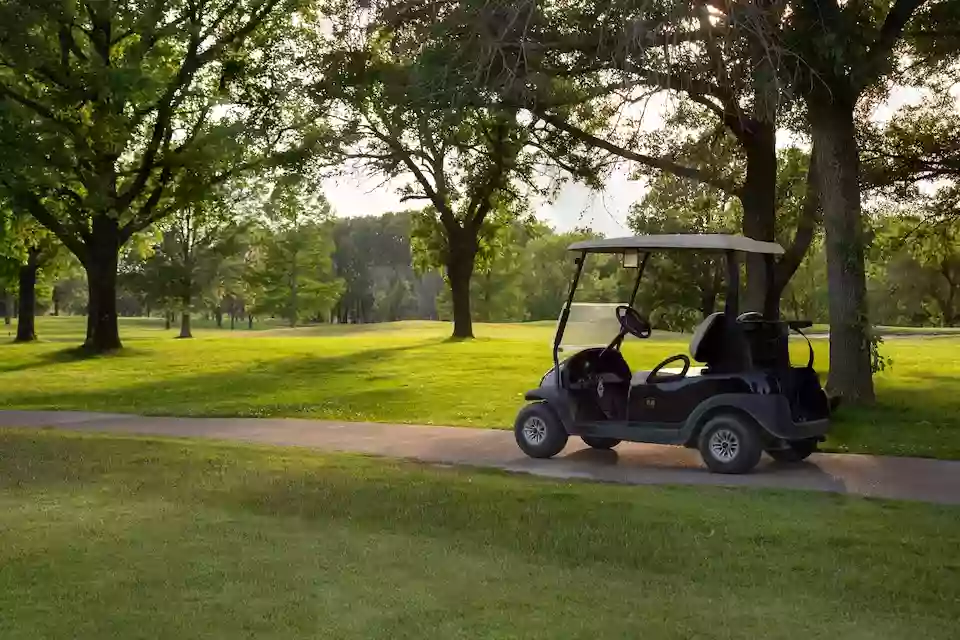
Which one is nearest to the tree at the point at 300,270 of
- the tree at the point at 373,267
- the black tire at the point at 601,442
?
the tree at the point at 373,267

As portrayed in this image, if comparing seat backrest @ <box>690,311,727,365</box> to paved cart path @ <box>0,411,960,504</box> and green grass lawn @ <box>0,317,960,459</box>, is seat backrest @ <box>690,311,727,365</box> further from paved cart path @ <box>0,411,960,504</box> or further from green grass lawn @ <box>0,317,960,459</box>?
green grass lawn @ <box>0,317,960,459</box>

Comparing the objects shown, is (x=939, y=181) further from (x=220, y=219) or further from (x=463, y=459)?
(x=220, y=219)

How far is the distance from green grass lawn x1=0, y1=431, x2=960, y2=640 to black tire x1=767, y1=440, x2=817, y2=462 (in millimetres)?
1897

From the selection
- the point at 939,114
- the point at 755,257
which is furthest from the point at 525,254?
the point at 755,257

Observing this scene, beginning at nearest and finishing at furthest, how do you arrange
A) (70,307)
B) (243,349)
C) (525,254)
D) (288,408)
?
(288,408) → (243,349) → (525,254) → (70,307)

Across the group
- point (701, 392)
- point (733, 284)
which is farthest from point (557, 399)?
point (733, 284)

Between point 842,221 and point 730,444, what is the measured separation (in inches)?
203

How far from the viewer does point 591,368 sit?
9422 mm

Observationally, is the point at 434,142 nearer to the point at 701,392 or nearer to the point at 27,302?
the point at 701,392

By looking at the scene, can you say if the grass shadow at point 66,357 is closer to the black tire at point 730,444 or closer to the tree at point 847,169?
the tree at point 847,169

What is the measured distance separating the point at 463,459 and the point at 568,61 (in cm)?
532

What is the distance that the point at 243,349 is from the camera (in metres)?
28.7

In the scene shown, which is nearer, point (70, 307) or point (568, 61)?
point (568, 61)

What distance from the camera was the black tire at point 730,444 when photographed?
8.40 meters
